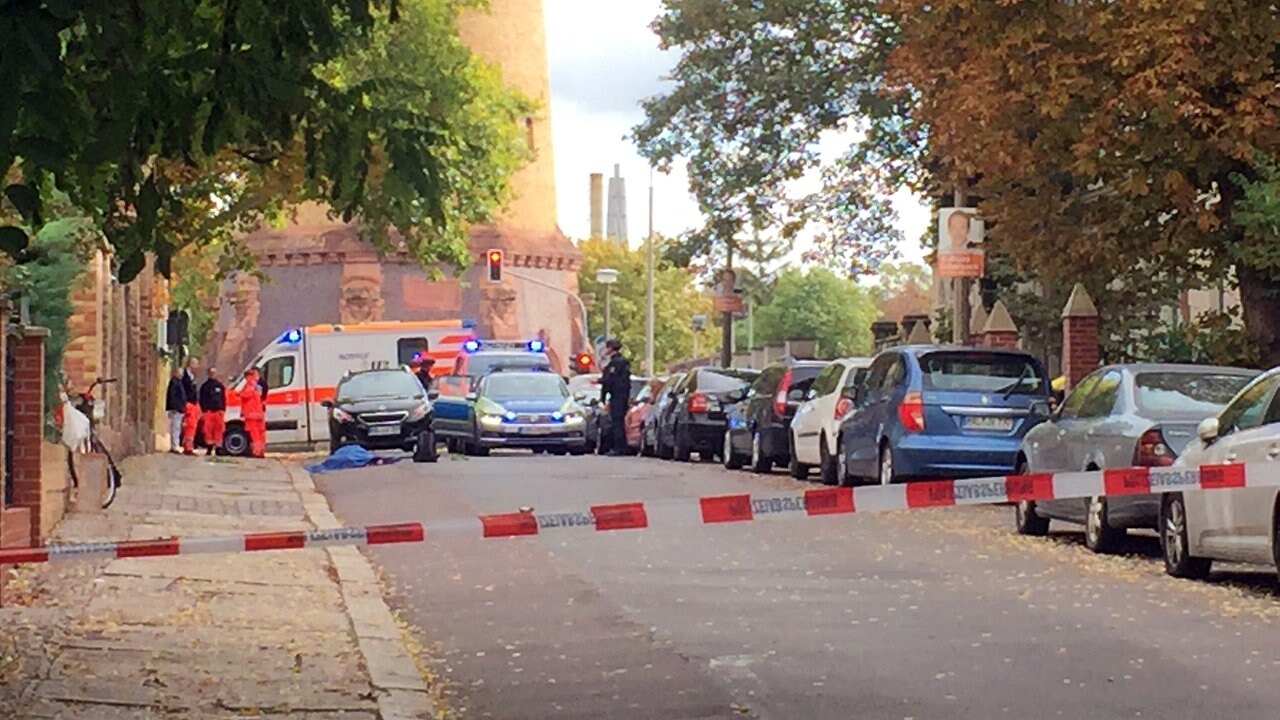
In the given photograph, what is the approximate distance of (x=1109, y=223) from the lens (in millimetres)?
27953

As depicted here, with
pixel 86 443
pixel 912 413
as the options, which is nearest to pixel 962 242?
pixel 912 413

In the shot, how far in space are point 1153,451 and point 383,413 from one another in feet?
76.4

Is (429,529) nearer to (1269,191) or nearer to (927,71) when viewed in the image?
(1269,191)

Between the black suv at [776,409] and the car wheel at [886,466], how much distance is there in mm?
6592

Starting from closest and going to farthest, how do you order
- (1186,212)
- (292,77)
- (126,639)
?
(292,77) → (126,639) → (1186,212)

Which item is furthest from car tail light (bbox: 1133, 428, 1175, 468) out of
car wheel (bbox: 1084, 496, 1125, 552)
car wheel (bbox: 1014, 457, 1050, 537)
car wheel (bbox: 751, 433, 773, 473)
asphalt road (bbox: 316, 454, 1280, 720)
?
car wheel (bbox: 751, 433, 773, 473)

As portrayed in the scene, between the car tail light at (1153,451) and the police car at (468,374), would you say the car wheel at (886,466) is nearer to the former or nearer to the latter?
the car tail light at (1153,451)

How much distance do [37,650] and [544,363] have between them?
40.0 m

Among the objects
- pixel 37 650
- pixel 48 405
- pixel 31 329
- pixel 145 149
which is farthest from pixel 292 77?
pixel 48 405

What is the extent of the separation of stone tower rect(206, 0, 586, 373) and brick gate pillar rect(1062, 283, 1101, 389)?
49872 mm

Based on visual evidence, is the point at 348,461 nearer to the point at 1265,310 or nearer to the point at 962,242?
the point at 962,242

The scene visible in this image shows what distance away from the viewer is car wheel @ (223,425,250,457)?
46.8 meters

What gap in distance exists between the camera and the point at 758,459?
1340 inches

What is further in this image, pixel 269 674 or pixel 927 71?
pixel 927 71
